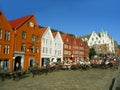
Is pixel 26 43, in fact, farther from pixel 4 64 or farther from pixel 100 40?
pixel 100 40

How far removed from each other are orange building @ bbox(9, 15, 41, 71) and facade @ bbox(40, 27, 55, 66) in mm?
2226

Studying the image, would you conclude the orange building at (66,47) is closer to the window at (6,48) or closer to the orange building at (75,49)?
the orange building at (75,49)

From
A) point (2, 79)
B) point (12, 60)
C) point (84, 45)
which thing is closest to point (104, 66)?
point (2, 79)

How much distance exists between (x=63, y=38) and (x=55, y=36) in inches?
272

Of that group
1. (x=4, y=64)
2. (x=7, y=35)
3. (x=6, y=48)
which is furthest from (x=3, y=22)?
(x=4, y=64)

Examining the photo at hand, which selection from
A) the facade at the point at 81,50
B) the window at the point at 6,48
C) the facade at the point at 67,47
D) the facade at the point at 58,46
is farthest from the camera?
the facade at the point at 81,50

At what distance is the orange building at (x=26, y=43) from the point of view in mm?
42531

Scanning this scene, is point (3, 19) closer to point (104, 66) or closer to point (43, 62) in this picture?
point (43, 62)

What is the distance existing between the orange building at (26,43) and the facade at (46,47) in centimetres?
223

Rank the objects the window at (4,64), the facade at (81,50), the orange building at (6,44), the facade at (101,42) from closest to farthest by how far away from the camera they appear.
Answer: the window at (4,64) < the orange building at (6,44) < the facade at (81,50) < the facade at (101,42)

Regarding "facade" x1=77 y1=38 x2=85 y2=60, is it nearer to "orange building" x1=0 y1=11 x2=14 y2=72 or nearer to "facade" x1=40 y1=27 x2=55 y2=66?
"facade" x1=40 y1=27 x2=55 y2=66

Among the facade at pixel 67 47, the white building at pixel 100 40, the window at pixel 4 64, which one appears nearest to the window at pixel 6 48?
the window at pixel 4 64

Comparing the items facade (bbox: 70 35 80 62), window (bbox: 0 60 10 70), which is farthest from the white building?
window (bbox: 0 60 10 70)

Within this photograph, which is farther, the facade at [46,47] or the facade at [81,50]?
the facade at [81,50]
